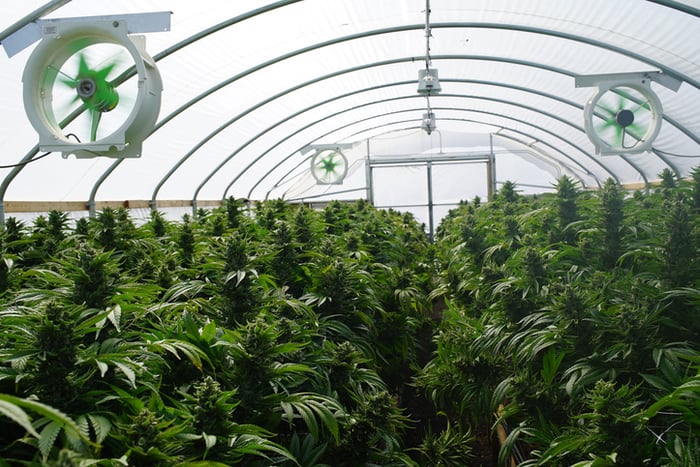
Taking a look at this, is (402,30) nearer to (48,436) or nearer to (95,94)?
(95,94)

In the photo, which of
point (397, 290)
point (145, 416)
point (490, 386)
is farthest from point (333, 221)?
point (145, 416)

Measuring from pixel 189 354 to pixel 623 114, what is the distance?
20.4 ft

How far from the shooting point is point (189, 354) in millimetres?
1525

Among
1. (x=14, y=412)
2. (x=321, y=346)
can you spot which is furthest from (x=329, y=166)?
(x=14, y=412)

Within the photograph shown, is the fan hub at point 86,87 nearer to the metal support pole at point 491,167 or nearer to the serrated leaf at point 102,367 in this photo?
the serrated leaf at point 102,367

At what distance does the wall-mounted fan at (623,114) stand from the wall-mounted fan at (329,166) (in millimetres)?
6900

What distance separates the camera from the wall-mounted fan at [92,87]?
2.75m

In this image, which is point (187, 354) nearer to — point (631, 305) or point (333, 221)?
point (631, 305)

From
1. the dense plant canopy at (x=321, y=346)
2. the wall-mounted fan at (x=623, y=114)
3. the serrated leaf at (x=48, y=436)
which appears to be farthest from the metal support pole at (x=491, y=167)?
the serrated leaf at (x=48, y=436)

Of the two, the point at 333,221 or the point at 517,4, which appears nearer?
the point at 333,221

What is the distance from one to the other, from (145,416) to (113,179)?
8.67 m

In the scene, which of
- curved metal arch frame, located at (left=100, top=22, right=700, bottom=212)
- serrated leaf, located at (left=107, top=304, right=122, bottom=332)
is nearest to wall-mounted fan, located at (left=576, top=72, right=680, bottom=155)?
curved metal arch frame, located at (left=100, top=22, right=700, bottom=212)

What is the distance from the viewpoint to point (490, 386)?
307 cm

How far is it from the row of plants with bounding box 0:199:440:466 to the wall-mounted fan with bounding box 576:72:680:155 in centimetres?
402
